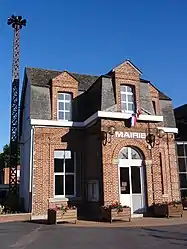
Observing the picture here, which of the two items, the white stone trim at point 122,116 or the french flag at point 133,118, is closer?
the white stone trim at point 122,116

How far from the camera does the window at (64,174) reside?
710 inches

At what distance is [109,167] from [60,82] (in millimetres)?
6517

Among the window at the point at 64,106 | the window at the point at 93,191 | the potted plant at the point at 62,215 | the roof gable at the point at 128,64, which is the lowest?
the potted plant at the point at 62,215

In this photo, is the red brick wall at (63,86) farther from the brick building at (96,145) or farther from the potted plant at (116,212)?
the potted plant at (116,212)

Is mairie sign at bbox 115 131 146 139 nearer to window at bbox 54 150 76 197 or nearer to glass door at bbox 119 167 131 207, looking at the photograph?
glass door at bbox 119 167 131 207

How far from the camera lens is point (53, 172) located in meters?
17.8

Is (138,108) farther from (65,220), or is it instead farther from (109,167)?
(65,220)

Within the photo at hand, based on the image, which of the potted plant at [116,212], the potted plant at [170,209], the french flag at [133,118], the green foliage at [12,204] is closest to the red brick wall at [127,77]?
the french flag at [133,118]

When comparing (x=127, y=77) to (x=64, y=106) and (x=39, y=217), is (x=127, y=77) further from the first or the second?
(x=39, y=217)

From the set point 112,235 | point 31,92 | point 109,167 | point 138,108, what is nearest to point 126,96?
point 138,108

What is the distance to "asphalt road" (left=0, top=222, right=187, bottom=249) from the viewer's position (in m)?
8.96

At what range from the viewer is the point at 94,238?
1015cm

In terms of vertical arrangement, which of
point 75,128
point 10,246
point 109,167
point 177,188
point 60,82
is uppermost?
point 60,82

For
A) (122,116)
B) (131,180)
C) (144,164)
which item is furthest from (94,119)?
(131,180)
